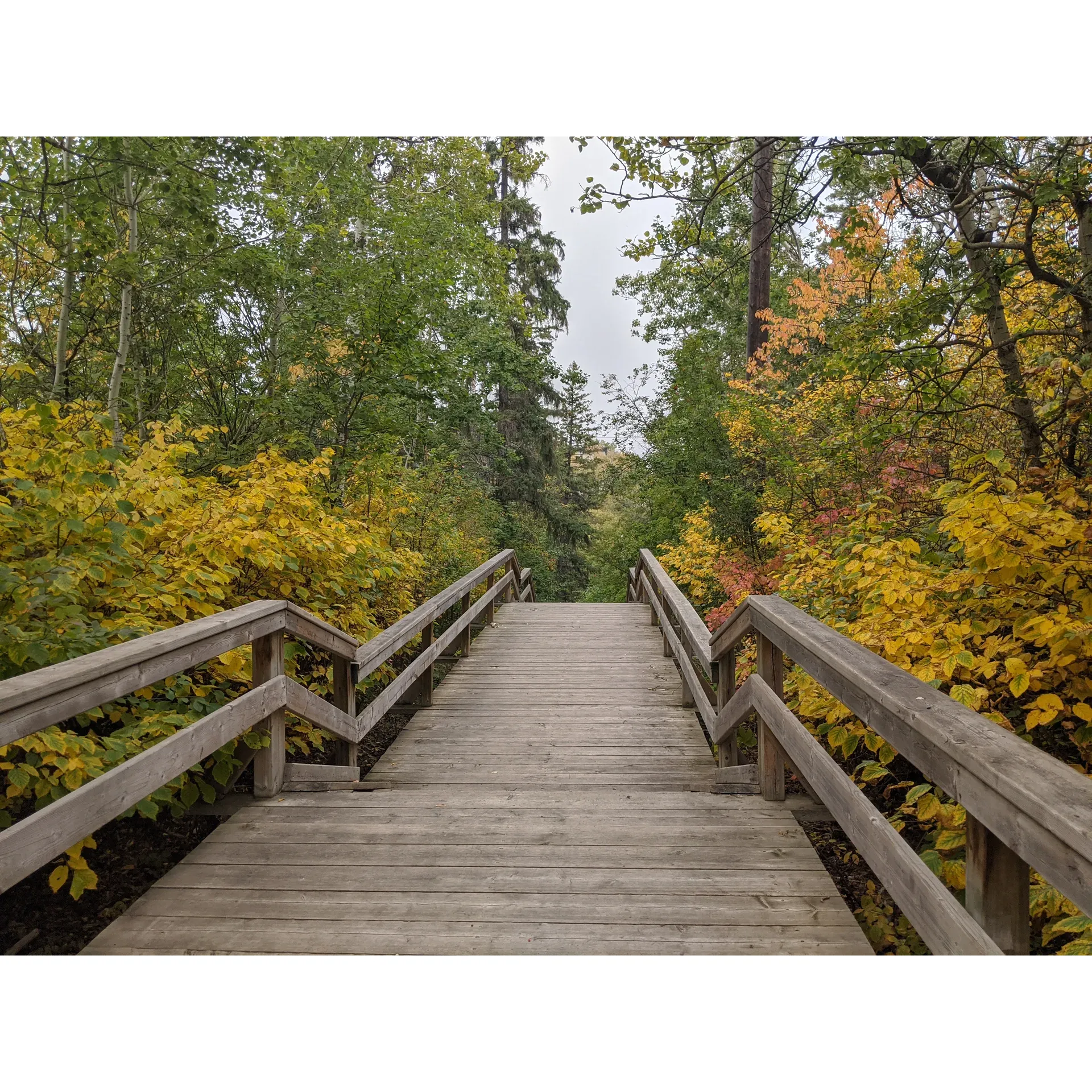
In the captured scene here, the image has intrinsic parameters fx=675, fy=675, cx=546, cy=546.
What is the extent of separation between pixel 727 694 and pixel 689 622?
85cm

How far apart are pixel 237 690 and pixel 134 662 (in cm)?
143

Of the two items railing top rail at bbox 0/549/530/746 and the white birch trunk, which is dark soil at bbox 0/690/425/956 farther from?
the white birch trunk

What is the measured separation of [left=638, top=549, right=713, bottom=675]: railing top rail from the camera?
3514mm

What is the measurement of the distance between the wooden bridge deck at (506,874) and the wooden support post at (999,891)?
59 centimetres

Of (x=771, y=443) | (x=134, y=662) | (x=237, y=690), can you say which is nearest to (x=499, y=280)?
(x=771, y=443)

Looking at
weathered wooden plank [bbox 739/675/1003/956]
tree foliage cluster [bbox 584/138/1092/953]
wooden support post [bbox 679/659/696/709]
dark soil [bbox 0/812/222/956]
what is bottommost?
dark soil [bbox 0/812/222/956]

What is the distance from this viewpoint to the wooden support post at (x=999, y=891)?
50.3 inches

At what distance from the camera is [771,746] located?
276 cm

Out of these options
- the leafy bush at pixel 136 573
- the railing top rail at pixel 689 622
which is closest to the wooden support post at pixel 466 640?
the railing top rail at pixel 689 622

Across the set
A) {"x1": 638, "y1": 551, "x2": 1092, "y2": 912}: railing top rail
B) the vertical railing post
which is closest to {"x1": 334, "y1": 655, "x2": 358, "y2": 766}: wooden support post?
the vertical railing post

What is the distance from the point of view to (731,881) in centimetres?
212

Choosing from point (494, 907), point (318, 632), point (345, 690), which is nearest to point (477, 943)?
point (494, 907)

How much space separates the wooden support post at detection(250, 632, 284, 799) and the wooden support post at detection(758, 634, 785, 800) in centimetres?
199

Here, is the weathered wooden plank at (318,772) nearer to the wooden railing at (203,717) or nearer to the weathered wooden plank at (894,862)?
the wooden railing at (203,717)
